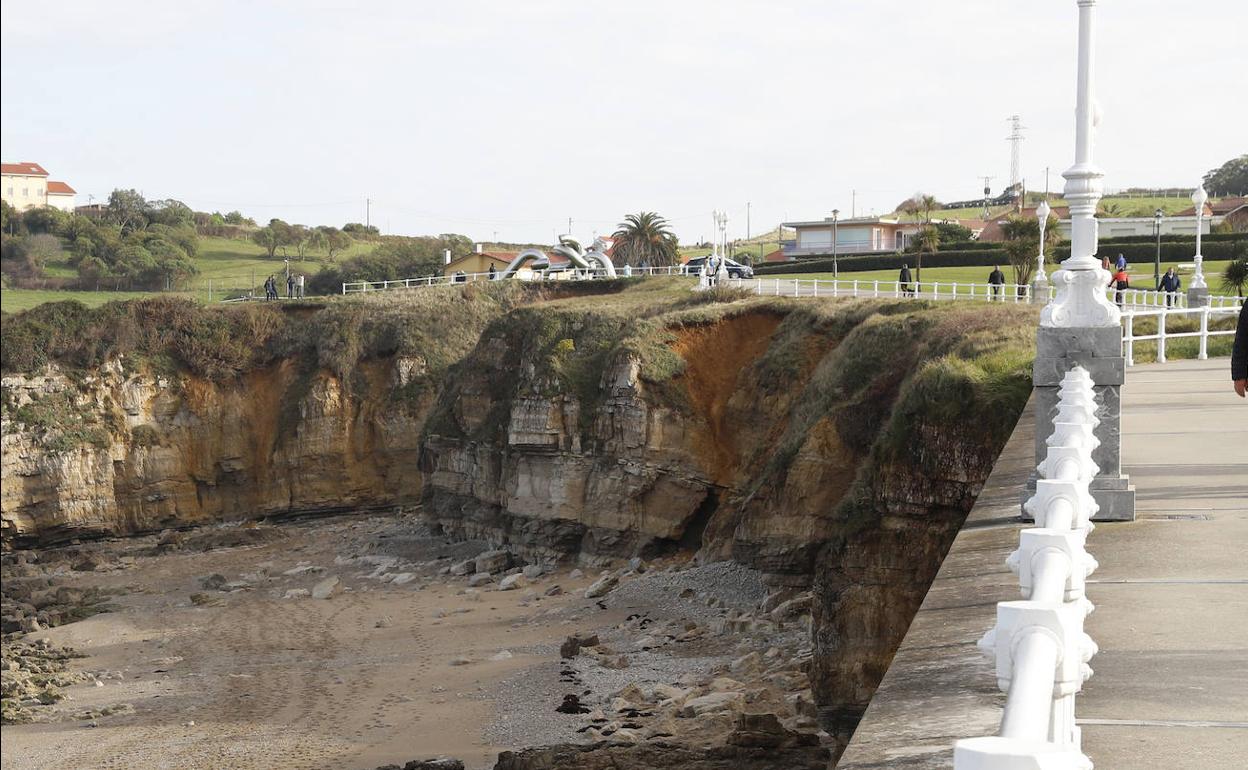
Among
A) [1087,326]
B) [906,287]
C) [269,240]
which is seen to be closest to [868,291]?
[906,287]

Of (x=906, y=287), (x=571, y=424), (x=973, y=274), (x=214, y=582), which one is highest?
(x=973, y=274)

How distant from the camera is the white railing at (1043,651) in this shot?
2213 millimetres

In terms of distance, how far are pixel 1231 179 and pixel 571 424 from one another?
3634 inches

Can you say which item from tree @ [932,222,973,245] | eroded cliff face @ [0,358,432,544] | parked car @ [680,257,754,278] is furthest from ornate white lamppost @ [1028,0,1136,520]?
tree @ [932,222,973,245]

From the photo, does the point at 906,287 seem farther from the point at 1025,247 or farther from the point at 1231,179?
the point at 1231,179

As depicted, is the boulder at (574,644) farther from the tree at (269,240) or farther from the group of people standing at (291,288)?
the tree at (269,240)

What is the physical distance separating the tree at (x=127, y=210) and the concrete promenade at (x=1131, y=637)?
301 feet

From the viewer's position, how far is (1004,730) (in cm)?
249

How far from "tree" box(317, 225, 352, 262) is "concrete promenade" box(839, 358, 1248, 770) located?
106m

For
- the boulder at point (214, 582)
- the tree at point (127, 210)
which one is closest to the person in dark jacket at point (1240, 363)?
the boulder at point (214, 582)

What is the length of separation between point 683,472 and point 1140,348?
15652 millimetres

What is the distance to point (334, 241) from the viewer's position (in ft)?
384

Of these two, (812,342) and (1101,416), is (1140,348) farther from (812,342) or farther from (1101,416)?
(1101,416)

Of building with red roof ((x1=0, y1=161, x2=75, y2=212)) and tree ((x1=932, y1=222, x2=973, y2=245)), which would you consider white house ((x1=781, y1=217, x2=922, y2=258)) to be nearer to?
tree ((x1=932, y1=222, x2=973, y2=245))
